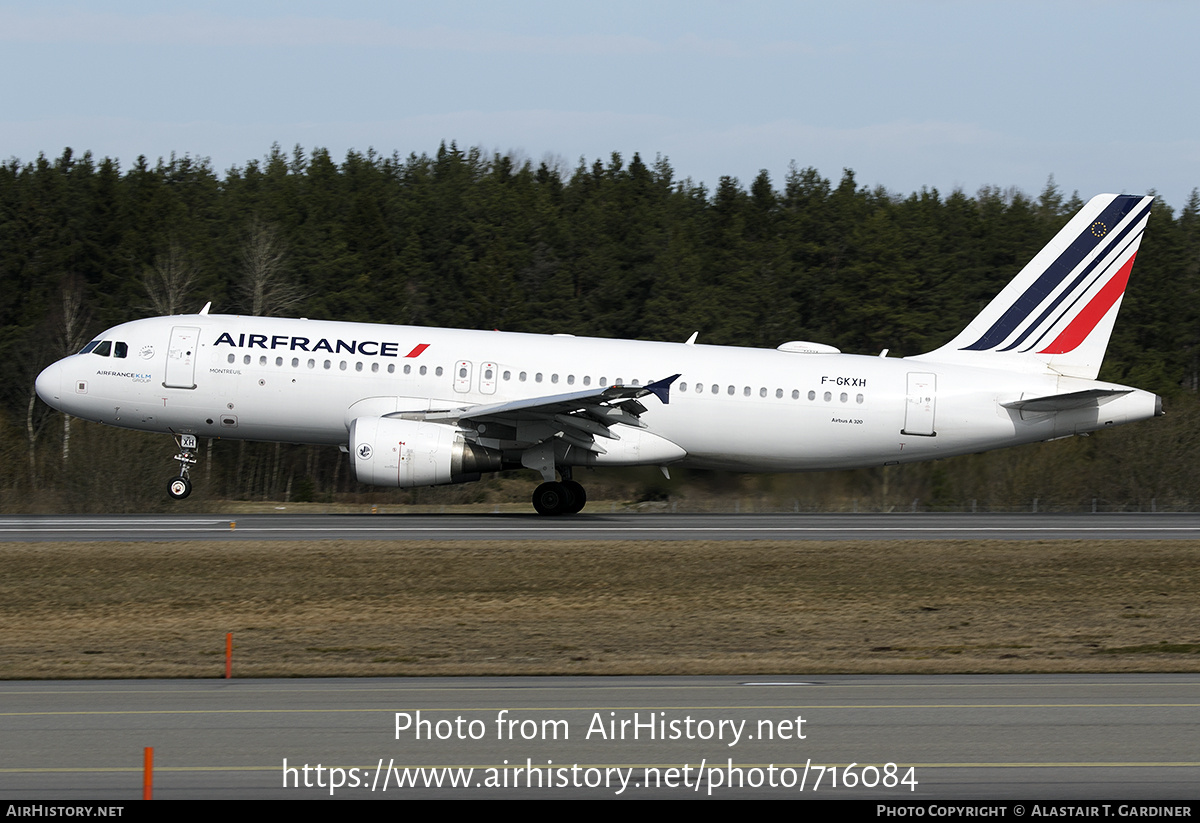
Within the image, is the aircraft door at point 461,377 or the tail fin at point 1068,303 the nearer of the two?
the aircraft door at point 461,377

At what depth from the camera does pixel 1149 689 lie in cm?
1255

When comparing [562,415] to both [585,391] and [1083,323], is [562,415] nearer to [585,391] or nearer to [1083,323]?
[585,391]

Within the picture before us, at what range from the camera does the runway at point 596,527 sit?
968 inches

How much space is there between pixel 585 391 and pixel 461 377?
3386 millimetres

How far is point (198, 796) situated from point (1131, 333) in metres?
65.0

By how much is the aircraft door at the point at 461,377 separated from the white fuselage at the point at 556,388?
32 millimetres

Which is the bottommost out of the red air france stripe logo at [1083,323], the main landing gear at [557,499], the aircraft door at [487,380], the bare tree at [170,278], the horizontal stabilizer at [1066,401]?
the main landing gear at [557,499]

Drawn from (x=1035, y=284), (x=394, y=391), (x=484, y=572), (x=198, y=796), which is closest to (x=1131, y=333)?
(x=1035, y=284)

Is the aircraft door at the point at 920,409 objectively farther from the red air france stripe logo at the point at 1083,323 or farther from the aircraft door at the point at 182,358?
the aircraft door at the point at 182,358

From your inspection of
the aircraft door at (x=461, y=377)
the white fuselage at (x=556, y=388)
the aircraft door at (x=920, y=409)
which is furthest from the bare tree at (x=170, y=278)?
the aircraft door at (x=920, y=409)

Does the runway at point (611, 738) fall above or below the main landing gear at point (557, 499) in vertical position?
below

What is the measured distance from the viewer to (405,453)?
26.3m

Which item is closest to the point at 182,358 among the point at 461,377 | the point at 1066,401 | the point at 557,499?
the point at 461,377

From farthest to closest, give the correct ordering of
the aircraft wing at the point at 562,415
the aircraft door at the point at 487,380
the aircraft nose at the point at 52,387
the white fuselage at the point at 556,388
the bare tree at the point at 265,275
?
the bare tree at the point at 265,275, the aircraft nose at the point at 52,387, the aircraft door at the point at 487,380, the white fuselage at the point at 556,388, the aircraft wing at the point at 562,415
